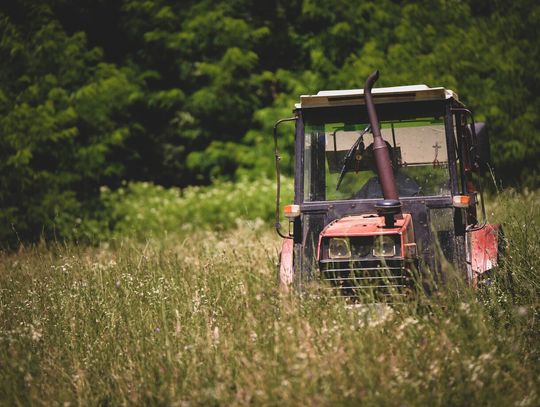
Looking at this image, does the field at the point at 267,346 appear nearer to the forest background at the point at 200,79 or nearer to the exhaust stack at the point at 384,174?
the exhaust stack at the point at 384,174

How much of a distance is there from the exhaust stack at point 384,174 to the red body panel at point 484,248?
87 cm

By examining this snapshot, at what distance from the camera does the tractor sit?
5398 millimetres

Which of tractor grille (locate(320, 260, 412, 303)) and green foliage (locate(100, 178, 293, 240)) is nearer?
tractor grille (locate(320, 260, 412, 303))

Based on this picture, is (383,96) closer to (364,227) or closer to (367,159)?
(367,159)

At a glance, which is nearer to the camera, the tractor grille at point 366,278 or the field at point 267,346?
the field at point 267,346

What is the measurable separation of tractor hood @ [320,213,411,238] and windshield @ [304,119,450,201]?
14.0 inches

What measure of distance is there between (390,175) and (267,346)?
60.2 inches

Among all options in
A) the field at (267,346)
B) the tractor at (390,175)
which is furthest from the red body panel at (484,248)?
the field at (267,346)

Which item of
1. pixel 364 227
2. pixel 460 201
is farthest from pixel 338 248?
pixel 460 201

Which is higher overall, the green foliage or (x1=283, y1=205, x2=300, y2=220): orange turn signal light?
(x1=283, y1=205, x2=300, y2=220): orange turn signal light

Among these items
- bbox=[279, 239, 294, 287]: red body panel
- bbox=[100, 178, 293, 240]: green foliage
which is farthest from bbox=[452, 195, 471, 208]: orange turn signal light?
bbox=[100, 178, 293, 240]: green foliage

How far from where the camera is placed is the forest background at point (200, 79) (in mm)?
14789

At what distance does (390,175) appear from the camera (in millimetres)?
5148

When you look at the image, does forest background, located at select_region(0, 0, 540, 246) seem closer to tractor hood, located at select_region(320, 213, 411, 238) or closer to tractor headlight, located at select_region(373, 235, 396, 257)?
tractor hood, located at select_region(320, 213, 411, 238)
